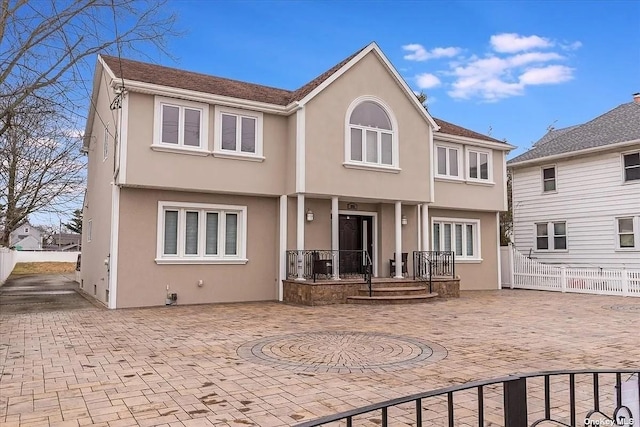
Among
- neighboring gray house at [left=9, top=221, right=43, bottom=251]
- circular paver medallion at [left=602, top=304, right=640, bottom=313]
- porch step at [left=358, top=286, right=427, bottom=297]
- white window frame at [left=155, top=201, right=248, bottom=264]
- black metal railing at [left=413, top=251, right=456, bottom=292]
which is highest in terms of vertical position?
neighboring gray house at [left=9, top=221, right=43, bottom=251]

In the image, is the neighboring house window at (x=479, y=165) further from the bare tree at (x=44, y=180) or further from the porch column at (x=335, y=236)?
the bare tree at (x=44, y=180)

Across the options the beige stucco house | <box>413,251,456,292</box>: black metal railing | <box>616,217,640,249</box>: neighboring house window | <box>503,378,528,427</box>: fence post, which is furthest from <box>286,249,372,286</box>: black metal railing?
<box>503,378,528,427</box>: fence post

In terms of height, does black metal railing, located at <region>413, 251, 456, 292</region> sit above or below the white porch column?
below

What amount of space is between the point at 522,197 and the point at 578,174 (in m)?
2.91

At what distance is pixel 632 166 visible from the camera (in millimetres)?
18469

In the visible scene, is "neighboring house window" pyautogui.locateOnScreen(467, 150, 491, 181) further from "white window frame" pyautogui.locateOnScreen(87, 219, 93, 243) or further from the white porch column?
"white window frame" pyautogui.locateOnScreen(87, 219, 93, 243)

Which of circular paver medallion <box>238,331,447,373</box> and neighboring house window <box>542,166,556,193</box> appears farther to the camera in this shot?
neighboring house window <box>542,166,556,193</box>

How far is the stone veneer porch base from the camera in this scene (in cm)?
1320

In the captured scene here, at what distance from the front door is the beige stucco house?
5 centimetres

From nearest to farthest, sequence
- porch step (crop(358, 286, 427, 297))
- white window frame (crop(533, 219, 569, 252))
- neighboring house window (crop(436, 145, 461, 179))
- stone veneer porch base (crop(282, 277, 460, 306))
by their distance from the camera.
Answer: stone veneer porch base (crop(282, 277, 460, 306)), porch step (crop(358, 286, 427, 297)), neighboring house window (crop(436, 145, 461, 179)), white window frame (crop(533, 219, 569, 252))

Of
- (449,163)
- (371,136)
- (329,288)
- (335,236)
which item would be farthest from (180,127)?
(449,163)

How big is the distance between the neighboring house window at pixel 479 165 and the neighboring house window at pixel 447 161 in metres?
0.54

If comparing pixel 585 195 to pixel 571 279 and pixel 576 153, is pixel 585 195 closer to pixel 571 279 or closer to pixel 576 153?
pixel 576 153

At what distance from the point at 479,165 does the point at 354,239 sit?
630 centimetres
